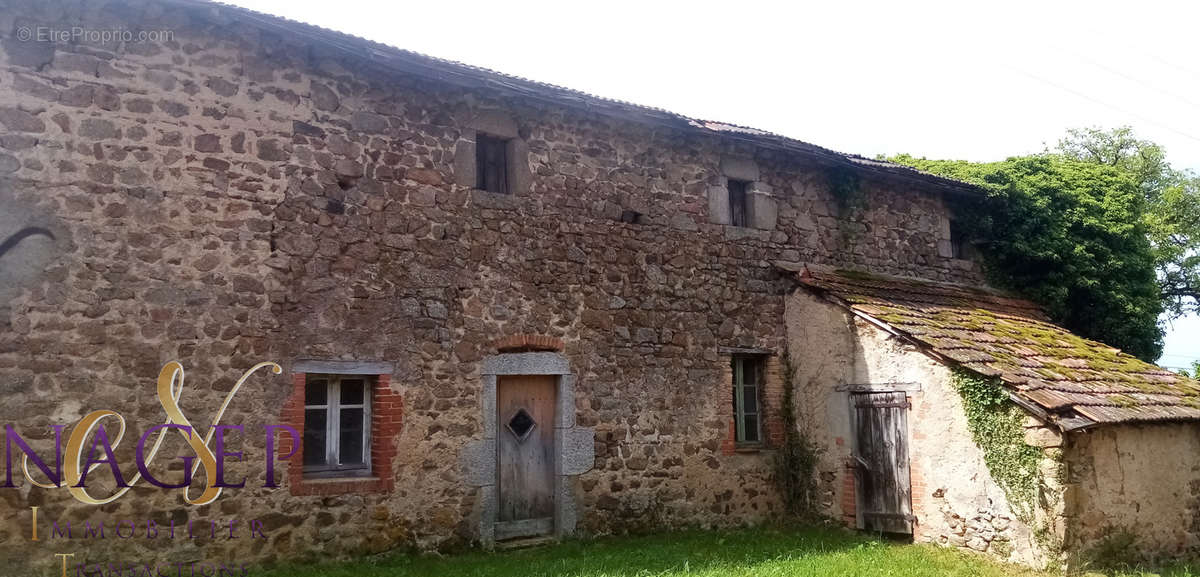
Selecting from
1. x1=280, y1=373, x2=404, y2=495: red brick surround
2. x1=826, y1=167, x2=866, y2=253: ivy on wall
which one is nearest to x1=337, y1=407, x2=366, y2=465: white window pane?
x1=280, y1=373, x2=404, y2=495: red brick surround

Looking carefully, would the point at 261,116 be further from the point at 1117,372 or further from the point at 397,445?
the point at 1117,372

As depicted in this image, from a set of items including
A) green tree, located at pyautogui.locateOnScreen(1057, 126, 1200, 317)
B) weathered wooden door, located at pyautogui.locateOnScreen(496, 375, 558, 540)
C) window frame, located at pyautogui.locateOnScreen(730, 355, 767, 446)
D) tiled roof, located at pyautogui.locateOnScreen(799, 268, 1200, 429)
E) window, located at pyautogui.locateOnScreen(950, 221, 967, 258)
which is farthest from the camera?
green tree, located at pyautogui.locateOnScreen(1057, 126, 1200, 317)

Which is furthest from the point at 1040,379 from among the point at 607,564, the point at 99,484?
the point at 99,484

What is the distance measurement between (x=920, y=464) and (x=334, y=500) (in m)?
5.83

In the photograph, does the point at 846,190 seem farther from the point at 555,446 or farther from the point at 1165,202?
the point at 1165,202

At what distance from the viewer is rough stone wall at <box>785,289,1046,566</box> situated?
8.20 m

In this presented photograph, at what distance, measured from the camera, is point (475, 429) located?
827 centimetres

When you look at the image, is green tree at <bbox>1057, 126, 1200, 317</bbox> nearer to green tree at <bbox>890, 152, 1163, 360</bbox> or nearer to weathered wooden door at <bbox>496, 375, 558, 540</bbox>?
green tree at <bbox>890, 152, 1163, 360</bbox>

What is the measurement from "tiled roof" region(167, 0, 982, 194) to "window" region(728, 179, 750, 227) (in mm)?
621

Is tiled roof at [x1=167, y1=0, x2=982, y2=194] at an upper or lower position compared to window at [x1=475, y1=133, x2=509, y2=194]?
upper

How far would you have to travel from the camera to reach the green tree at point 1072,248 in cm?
1232

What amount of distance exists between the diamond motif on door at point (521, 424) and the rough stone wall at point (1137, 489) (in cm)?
506

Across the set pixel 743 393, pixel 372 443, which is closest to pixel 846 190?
pixel 743 393

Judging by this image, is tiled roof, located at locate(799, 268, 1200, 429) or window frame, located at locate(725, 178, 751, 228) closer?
tiled roof, located at locate(799, 268, 1200, 429)
